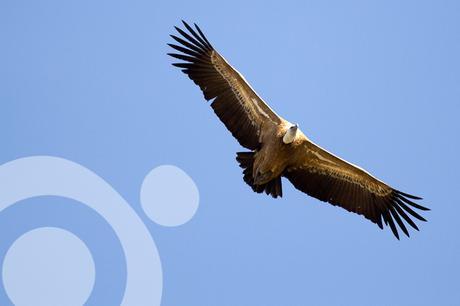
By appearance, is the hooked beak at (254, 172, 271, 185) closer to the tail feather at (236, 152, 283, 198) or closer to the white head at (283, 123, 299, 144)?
the tail feather at (236, 152, 283, 198)

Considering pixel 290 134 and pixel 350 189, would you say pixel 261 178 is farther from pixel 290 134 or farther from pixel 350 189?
pixel 350 189

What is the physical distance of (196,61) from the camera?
39.7ft

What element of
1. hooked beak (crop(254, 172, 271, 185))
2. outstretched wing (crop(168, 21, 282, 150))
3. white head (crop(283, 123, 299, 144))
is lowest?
hooked beak (crop(254, 172, 271, 185))

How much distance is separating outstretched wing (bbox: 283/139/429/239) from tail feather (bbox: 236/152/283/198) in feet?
1.74

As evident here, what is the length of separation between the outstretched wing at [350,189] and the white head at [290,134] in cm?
76

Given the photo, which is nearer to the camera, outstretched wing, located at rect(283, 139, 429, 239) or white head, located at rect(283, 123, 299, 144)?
white head, located at rect(283, 123, 299, 144)

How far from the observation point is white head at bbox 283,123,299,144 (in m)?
10.9

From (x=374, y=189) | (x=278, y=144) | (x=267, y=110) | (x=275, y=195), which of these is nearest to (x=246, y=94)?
(x=267, y=110)

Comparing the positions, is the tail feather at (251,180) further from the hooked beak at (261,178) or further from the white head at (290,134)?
the white head at (290,134)

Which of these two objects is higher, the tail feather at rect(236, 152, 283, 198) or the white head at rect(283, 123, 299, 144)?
the white head at rect(283, 123, 299, 144)

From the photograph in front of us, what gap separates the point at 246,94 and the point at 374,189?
316 cm

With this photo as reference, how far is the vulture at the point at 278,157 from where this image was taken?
11.5 metres

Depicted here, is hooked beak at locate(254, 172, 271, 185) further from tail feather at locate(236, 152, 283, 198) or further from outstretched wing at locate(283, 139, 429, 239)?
outstretched wing at locate(283, 139, 429, 239)

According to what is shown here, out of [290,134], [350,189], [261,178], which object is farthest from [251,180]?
[350,189]
